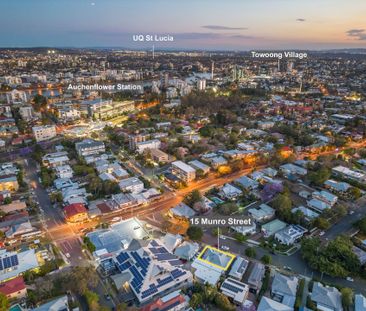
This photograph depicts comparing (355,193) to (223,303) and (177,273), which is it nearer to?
(223,303)

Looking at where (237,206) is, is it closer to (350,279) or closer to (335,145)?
(350,279)

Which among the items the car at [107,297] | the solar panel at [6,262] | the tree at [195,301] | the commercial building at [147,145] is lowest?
the car at [107,297]

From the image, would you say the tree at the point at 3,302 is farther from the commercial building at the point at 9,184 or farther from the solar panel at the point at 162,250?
the commercial building at the point at 9,184

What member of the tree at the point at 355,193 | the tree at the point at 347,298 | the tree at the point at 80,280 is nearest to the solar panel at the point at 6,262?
the tree at the point at 80,280

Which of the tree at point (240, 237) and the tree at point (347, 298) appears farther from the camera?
the tree at point (240, 237)

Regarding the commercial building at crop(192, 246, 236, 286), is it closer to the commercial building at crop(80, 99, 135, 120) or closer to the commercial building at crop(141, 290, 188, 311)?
the commercial building at crop(141, 290, 188, 311)

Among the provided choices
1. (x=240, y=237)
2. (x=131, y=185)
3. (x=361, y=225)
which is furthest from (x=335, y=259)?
(x=131, y=185)

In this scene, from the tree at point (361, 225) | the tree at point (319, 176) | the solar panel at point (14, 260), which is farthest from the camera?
the tree at point (319, 176)
